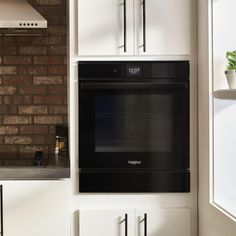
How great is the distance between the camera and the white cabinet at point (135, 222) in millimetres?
2979

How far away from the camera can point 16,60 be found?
3.67 m

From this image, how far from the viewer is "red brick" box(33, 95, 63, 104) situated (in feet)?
12.1

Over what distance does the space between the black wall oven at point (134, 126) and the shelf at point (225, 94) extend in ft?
1.19

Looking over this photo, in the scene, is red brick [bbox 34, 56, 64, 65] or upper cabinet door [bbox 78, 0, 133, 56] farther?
red brick [bbox 34, 56, 64, 65]

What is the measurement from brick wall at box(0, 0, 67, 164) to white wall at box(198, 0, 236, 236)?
109 centimetres

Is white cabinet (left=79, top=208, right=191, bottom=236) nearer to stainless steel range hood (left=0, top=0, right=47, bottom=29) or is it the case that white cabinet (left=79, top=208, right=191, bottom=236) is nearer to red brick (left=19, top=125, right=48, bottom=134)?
red brick (left=19, top=125, right=48, bottom=134)

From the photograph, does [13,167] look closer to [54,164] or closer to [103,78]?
[54,164]

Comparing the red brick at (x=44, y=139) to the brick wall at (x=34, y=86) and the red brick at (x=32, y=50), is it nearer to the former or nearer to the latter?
the brick wall at (x=34, y=86)

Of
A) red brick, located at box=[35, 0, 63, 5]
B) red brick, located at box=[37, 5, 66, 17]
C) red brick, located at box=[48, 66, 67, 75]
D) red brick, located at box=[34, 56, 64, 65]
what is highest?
red brick, located at box=[35, 0, 63, 5]

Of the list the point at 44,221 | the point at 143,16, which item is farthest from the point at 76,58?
the point at 44,221

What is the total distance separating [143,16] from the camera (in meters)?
2.99

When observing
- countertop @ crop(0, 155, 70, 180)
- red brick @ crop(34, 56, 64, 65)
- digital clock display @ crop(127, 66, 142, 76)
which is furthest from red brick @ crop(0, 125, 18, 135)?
digital clock display @ crop(127, 66, 142, 76)

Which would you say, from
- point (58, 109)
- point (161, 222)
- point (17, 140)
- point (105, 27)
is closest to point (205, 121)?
point (161, 222)

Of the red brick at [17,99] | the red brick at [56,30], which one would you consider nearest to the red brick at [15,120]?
the red brick at [17,99]
